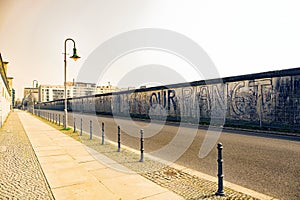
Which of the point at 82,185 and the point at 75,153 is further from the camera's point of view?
the point at 75,153

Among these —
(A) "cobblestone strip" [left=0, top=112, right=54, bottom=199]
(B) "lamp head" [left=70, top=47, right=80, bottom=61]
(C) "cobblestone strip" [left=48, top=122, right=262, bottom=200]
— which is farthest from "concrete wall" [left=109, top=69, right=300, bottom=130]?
(A) "cobblestone strip" [left=0, top=112, right=54, bottom=199]

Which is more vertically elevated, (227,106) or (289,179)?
(227,106)

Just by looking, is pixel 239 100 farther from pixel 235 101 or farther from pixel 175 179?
pixel 175 179

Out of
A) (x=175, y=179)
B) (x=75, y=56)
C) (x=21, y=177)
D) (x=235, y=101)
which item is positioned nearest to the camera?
(x=175, y=179)

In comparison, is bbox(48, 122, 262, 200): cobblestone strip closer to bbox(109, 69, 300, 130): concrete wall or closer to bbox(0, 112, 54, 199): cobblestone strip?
bbox(0, 112, 54, 199): cobblestone strip

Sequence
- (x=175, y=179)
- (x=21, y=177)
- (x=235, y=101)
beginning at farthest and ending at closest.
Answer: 1. (x=235, y=101)
2. (x=21, y=177)
3. (x=175, y=179)

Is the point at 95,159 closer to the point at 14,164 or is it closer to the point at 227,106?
the point at 14,164

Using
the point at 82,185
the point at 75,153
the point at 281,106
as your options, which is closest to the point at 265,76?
the point at 281,106

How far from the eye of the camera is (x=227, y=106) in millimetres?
15891

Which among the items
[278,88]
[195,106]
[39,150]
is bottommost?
[39,150]

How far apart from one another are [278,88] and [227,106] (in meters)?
3.77

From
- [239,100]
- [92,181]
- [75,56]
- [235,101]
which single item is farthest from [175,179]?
[75,56]

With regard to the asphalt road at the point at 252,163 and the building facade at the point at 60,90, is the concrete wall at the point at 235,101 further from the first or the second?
the building facade at the point at 60,90

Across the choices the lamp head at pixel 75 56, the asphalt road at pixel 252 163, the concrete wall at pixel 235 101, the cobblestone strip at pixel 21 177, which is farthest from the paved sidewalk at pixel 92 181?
the concrete wall at pixel 235 101
